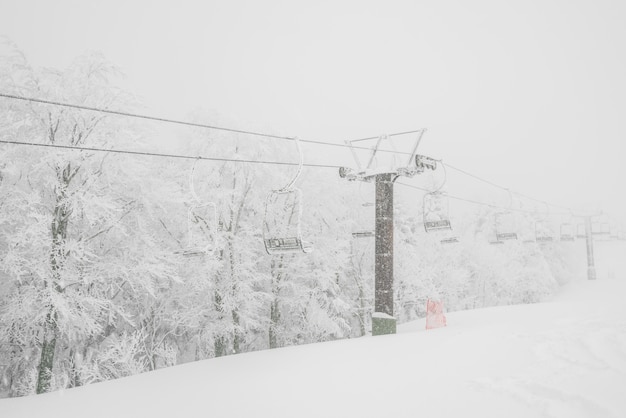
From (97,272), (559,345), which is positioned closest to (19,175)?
(97,272)

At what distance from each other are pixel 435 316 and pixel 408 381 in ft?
22.8

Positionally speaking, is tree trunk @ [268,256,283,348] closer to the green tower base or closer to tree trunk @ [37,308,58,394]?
the green tower base

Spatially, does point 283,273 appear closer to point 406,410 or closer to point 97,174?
point 97,174

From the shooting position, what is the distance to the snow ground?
490 cm

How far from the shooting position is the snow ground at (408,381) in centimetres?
490

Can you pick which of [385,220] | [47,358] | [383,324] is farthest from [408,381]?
[47,358]

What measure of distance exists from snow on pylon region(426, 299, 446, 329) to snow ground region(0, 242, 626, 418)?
125 inches

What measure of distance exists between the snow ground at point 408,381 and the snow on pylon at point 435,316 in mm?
3184

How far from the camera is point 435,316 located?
12.5 meters

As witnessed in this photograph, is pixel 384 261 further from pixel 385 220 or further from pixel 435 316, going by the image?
pixel 435 316

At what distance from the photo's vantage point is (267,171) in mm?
19422

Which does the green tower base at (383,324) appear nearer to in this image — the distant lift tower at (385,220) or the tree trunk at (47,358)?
the distant lift tower at (385,220)

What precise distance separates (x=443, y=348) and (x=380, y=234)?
504 centimetres

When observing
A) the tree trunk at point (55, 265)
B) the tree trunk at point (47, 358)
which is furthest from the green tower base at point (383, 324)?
the tree trunk at point (47, 358)
